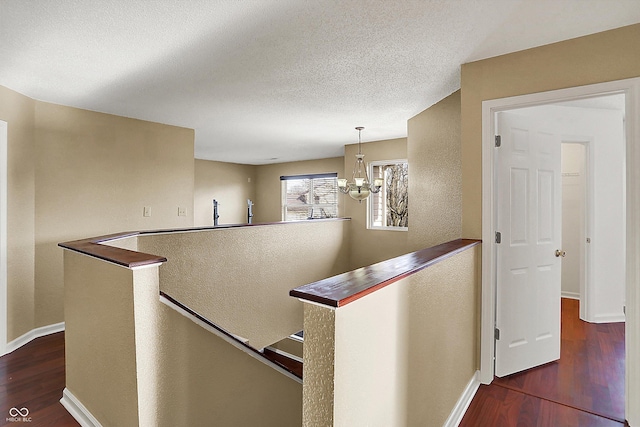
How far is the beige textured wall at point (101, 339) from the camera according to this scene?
5.29 feet

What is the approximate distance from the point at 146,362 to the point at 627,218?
2.80 metres

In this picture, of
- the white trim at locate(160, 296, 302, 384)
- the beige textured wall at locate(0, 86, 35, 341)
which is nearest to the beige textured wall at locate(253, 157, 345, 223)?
the beige textured wall at locate(0, 86, 35, 341)

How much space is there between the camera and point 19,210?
10.5ft

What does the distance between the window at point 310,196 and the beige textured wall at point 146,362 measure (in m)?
5.61

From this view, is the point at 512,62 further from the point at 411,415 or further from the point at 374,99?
the point at 411,415

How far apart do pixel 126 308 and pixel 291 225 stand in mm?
3086

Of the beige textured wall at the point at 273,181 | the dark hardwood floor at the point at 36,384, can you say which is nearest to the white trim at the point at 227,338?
the dark hardwood floor at the point at 36,384

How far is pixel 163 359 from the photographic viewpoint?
1.68 m

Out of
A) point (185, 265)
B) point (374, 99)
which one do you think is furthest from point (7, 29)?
point (374, 99)

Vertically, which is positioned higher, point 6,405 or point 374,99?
point 374,99

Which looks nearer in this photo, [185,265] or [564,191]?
[185,265]

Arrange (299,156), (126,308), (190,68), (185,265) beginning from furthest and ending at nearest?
1. (299,156)
2. (185,265)
3. (190,68)
4. (126,308)

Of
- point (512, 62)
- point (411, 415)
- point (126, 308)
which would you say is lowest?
point (411, 415)

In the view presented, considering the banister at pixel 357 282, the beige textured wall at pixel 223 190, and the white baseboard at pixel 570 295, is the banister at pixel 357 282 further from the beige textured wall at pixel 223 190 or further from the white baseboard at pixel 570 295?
the beige textured wall at pixel 223 190
